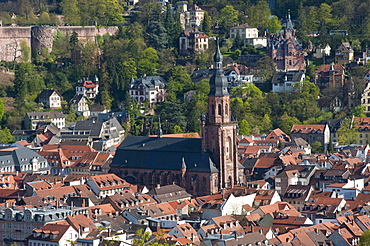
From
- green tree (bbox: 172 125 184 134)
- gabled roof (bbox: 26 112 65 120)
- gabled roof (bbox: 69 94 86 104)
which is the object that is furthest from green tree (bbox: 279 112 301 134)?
gabled roof (bbox: 26 112 65 120)

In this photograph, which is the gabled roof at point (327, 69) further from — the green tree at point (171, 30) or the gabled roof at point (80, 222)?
the gabled roof at point (80, 222)

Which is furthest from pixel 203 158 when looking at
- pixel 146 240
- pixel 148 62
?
pixel 148 62

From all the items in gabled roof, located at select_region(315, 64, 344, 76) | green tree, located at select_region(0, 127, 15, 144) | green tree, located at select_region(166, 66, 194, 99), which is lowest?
green tree, located at select_region(0, 127, 15, 144)

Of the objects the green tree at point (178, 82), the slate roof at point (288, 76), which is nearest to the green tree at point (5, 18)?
the green tree at point (178, 82)

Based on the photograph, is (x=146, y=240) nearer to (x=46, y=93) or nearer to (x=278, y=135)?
(x=278, y=135)

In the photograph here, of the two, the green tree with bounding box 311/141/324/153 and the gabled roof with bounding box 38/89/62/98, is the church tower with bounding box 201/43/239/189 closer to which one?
the green tree with bounding box 311/141/324/153

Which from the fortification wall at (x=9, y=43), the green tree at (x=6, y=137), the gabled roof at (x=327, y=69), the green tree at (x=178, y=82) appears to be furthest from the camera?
the fortification wall at (x=9, y=43)
